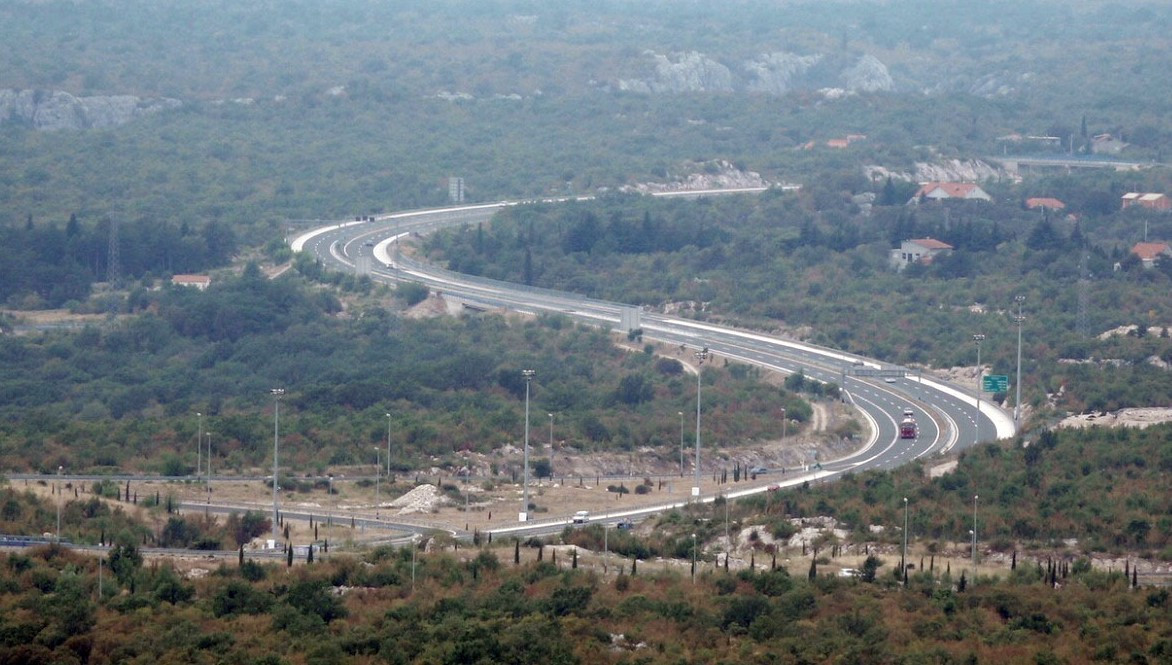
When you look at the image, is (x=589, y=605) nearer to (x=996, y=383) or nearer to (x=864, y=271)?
(x=996, y=383)

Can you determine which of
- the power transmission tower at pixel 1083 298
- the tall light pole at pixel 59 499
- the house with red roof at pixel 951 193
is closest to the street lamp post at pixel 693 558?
the tall light pole at pixel 59 499

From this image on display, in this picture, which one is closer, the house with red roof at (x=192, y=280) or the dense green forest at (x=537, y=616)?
the dense green forest at (x=537, y=616)

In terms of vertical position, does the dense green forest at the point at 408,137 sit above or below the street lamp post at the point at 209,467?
above

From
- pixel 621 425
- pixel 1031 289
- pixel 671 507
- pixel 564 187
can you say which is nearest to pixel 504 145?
pixel 564 187

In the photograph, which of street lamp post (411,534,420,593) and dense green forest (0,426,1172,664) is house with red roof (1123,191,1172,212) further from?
street lamp post (411,534,420,593)

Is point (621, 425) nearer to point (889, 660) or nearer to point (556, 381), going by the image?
point (556, 381)

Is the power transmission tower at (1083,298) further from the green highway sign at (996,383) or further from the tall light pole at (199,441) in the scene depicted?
the tall light pole at (199,441)
